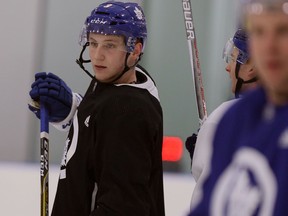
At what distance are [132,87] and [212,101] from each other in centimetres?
183

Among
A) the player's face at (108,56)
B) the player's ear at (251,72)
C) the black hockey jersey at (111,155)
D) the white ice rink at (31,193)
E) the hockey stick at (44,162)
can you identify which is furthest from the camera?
the white ice rink at (31,193)

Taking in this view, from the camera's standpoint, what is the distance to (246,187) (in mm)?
1030

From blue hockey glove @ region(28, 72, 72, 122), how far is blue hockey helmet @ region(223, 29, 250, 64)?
1.33ft

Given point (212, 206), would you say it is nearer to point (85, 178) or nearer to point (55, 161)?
point (85, 178)

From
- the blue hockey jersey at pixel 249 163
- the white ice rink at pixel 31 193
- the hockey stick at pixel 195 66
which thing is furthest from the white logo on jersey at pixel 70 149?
the white ice rink at pixel 31 193

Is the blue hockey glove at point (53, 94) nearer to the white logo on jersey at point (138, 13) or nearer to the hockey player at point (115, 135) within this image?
the hockey player at point (115, 135)

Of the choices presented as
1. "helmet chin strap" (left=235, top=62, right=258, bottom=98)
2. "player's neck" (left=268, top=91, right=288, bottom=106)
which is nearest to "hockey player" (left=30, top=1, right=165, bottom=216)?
"helmet chin strap" (left=235, top=62, right=258, bottom=98)

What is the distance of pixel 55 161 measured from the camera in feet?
12.6

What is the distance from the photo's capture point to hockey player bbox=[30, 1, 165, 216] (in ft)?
6.48

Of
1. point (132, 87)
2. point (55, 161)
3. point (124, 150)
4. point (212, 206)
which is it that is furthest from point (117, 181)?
point (55, 161)

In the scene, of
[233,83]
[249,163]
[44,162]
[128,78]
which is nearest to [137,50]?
[128,78]

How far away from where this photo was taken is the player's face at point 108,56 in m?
2.09

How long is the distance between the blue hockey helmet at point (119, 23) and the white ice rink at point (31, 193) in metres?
1.21

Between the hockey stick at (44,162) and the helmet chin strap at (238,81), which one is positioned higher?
the helmet chin strap at (238,81)
